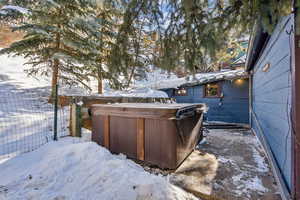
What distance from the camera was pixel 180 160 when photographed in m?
2.77

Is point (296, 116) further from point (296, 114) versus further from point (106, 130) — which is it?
point (106, 130)

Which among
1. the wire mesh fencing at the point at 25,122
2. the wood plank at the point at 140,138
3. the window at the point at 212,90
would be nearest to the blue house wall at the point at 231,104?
the window at the point at 212,90

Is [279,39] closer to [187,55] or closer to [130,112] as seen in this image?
[187,55]

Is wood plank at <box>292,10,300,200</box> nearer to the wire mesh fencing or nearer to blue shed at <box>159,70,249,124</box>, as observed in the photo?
the wire mesh fencing

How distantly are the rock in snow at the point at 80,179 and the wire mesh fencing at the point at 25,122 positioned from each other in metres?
0.80

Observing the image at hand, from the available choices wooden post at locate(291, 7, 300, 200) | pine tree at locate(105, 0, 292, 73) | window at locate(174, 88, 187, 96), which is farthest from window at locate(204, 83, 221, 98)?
wooden post at locate(291, 7, 300, 200)

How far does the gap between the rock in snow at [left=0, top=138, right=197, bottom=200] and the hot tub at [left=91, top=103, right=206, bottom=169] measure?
1.50 ft

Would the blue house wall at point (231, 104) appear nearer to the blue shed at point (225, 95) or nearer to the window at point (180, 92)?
the blue shed at point (225, 95)

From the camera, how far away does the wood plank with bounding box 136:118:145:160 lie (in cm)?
280

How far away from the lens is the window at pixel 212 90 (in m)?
7.76

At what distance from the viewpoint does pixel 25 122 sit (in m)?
4.80

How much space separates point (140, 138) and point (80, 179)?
113 cm

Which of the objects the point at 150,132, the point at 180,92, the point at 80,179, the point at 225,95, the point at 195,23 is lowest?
the point at 80,179

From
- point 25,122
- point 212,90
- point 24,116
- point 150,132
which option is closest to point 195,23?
point 150,132
